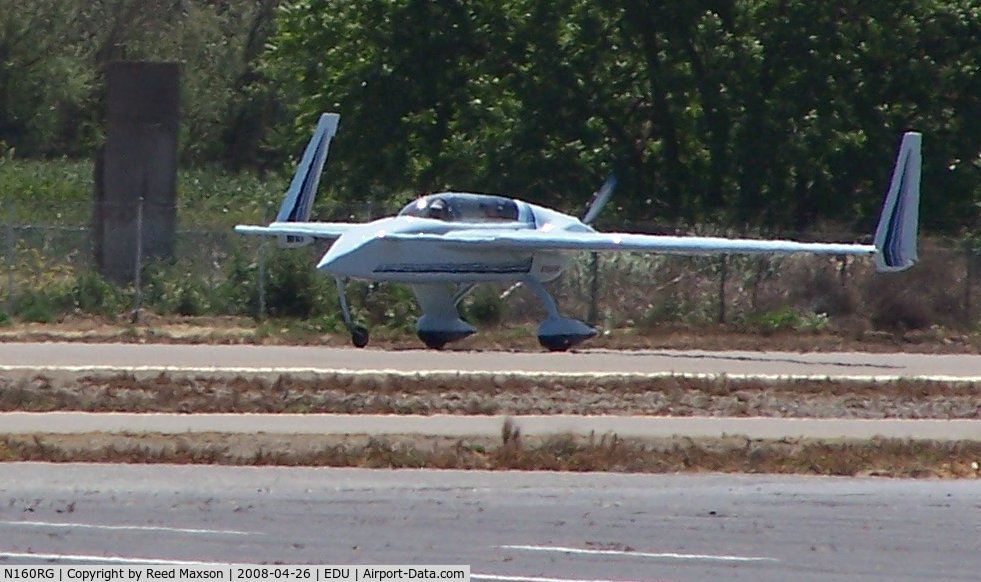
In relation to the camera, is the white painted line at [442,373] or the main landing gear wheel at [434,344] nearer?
the white painted line at [442,373]

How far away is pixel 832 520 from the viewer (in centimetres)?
1184

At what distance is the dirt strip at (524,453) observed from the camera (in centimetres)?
1413

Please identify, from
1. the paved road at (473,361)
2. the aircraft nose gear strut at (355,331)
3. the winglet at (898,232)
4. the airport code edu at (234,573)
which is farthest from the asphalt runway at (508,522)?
the aircraft nose gear strut at (355,331)

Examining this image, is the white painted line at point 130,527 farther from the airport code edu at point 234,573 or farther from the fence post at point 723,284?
the fence post at point 723,284

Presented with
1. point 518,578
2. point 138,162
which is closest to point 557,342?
point 138,162

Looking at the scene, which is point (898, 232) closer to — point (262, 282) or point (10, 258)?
point (262, 282)

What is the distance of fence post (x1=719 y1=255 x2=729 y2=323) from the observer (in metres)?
30.4

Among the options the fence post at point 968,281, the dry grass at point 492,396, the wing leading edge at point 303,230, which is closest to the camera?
the dry grass at point 492,396

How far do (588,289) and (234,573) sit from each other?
21.7 meters

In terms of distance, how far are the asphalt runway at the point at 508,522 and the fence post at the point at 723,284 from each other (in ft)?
54.1

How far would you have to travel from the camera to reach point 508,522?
11.5 metres


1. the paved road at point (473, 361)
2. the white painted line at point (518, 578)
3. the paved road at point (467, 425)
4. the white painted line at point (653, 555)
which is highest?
the white painted line at point (518, 578)

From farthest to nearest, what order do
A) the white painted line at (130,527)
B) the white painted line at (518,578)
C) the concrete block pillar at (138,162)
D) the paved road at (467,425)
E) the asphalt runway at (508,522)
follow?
1. the concrete block pillar at (138,162)
2. the paved road at (467,425)
3. the white painted line at (130,527)
4. the asphalt runway at (508,522)
5. the white painted line at (518,578)

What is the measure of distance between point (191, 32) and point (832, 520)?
2441 inches
